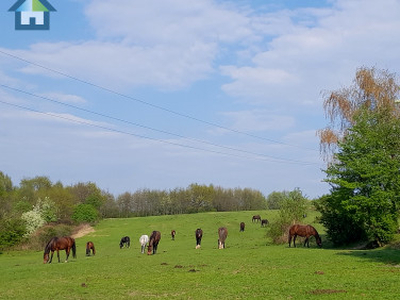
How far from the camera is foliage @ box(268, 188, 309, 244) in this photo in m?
41.2

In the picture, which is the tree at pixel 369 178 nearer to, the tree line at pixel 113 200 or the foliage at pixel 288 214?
the foliage at pixel 288 214

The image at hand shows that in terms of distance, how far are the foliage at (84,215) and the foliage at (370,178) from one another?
190ft

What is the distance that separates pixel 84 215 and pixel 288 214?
170 feet

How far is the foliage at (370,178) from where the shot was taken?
30.4 m

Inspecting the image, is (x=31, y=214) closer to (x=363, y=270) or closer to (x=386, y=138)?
(x=386, y=138)

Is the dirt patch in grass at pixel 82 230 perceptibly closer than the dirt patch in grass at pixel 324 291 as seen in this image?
No

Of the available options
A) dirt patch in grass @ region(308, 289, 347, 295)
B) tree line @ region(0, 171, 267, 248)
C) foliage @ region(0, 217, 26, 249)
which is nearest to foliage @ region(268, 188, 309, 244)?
dirt patch in grass @ region(308, 289, 347, 295)

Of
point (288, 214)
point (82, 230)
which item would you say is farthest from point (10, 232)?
point (288, 214)

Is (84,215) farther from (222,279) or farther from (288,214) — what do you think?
(222,279)

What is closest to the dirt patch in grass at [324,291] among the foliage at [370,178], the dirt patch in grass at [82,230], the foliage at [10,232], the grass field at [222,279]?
the grass field at [222,279]

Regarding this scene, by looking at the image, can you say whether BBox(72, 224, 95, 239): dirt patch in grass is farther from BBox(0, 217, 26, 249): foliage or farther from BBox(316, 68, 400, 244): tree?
BBox(316, 68, 400, 244): tree

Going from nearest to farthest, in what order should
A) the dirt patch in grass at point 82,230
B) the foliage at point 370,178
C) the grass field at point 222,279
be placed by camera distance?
the grass field at point 222,279, the foliage at point 370,178, the dirt patch in grass at point 82,230

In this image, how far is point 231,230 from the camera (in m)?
65.5

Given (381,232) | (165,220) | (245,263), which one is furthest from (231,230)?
(245,263)
